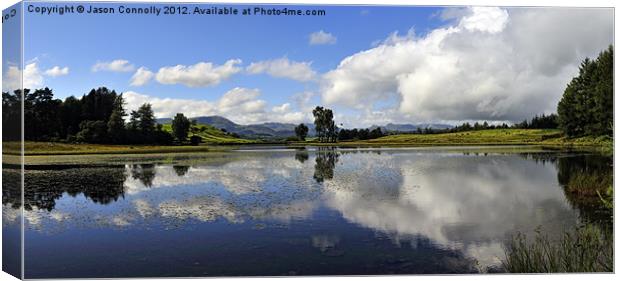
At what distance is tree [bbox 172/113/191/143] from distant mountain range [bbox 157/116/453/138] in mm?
156

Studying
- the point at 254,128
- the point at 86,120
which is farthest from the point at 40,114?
the point at 254,128

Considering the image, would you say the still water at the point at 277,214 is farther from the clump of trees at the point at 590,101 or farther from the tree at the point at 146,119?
the tree at the point at 146,119

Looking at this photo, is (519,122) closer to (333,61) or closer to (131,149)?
(333,61)

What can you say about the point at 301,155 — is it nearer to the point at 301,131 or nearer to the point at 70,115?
the point at 301,131

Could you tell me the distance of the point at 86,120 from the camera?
9906mm

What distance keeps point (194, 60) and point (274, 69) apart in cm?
154

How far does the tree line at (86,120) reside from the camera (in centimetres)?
842

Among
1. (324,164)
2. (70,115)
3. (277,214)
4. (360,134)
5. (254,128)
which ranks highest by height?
(70,115)

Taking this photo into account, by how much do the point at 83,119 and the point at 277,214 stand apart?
14.1 feet

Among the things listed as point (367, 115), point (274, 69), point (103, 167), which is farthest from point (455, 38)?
point (103, 167)

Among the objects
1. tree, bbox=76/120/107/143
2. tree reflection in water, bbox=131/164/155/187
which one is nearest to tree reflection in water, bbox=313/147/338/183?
tree reflection in water, bbox=131/164/155/187

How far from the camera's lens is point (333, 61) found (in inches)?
394

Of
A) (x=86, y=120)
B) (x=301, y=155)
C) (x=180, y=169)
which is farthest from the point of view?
(x=180, y=169)

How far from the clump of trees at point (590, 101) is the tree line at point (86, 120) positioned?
7.72 meters
